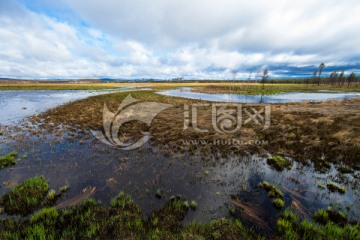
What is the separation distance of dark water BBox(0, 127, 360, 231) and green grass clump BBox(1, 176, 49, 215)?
1.76ft

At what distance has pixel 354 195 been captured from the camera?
7.27 metres

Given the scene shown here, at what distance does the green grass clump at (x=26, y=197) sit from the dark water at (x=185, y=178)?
21.1 inches

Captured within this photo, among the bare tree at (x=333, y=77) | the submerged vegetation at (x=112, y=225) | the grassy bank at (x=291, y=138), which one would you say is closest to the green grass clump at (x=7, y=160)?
the submerged vegetation at (x=112, y=225)

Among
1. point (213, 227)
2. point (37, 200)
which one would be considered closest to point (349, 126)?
point (213, 227)

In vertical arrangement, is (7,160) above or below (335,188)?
above

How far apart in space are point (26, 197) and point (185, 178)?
712 cm

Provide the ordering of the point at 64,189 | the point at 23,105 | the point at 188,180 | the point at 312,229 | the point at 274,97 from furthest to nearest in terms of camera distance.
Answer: the point at 274,97 → the point at 23,105 → the point at 188,180 → the point at 64,189 → the point at 312,229

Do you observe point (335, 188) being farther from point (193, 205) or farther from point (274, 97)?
point (274, 97)

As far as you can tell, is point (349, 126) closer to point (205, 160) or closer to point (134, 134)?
point (205, 160)

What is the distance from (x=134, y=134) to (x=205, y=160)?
8.82 m

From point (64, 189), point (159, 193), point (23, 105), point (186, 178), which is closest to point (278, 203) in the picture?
point (186, 178)

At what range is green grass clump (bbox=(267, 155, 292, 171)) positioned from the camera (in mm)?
9938

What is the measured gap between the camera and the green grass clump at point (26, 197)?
626 cm

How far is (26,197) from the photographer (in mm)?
6746
